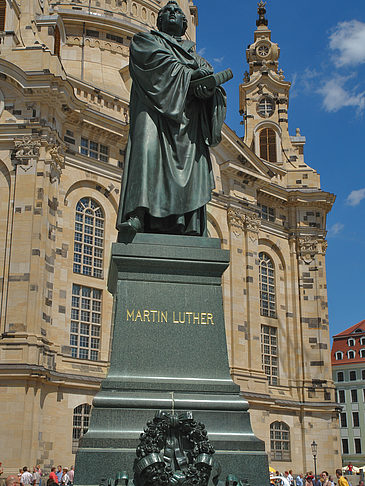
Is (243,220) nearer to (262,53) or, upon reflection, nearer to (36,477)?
(262,53)

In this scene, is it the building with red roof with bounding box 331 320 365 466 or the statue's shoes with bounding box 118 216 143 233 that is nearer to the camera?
the statue's shoes with bounding box 118 216 143 233

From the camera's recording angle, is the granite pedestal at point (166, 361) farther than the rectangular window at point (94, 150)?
No

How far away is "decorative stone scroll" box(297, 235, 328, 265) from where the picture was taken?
40688 millimetres

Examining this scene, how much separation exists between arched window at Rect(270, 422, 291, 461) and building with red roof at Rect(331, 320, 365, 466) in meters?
34.0

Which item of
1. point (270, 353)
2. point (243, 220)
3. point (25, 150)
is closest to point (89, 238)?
point (25, 150)

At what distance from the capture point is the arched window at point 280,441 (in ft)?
116

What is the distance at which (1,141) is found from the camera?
2872 centimetres

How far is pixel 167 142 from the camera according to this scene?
23.2ft

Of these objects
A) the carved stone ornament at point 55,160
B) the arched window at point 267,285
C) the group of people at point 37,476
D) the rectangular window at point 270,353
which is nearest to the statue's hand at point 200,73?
the group of people at point 37,476

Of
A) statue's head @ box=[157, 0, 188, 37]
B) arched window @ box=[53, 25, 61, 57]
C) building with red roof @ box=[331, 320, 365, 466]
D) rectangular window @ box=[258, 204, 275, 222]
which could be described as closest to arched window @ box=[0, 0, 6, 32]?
arched window @ box=[53, 25, 61, 57]

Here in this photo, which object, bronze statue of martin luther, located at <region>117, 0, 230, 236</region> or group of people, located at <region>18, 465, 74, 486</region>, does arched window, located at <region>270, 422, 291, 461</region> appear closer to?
group of people, located at <region>18, 465, 74, 486</region>

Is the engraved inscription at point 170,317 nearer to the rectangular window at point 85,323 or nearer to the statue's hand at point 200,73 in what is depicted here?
the statue's hand at point 200,73

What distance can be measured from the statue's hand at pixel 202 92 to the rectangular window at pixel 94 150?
2498 centimetres

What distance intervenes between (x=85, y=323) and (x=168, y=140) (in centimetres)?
2346
